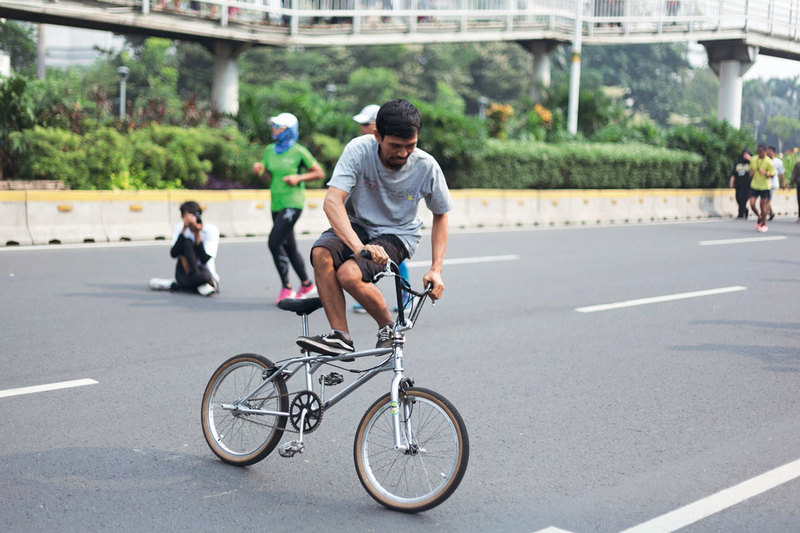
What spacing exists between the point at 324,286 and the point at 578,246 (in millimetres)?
13045

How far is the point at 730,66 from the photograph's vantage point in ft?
128

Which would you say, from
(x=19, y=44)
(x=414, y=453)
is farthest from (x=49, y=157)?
(x=19, y=44)

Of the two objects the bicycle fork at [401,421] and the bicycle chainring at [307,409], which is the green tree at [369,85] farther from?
the bicycle fork at [401,421]

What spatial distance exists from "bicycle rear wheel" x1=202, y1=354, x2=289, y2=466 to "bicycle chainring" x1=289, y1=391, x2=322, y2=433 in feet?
0.20

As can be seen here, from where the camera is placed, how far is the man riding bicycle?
174 inches

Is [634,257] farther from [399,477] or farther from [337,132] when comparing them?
[399,477]

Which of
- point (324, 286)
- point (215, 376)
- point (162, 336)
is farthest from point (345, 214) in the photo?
point (162, 336)

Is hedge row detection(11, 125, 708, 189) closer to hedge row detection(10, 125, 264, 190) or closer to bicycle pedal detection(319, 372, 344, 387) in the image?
hedge row detection(10, 125, 264, 190)

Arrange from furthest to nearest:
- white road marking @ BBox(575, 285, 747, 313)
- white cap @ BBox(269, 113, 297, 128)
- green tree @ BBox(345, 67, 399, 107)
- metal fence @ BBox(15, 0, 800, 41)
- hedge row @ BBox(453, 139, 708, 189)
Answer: green tree @ BBox(345, 67, 399, 107) < metal fence @ BBox(15, 0, 800, 41) < hedge row @ BBox(453, 139, 708, 189) < white road marking @ BBox(575, 285, 747, 313) < white cap @ BBox(269, 113, 297, 128)

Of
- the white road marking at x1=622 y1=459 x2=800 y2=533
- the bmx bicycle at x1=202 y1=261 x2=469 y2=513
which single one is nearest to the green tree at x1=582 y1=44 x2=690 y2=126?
the white road marking at x1=622 y1=459 x2=800 y2=533

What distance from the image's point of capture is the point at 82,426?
5434 millimetres

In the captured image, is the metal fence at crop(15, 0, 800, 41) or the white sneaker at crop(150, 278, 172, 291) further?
the metal fence at crop(15, 0, 800, 41)

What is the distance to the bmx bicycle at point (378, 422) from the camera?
4.20 metres

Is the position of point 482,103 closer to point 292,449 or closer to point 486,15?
point 486,15
